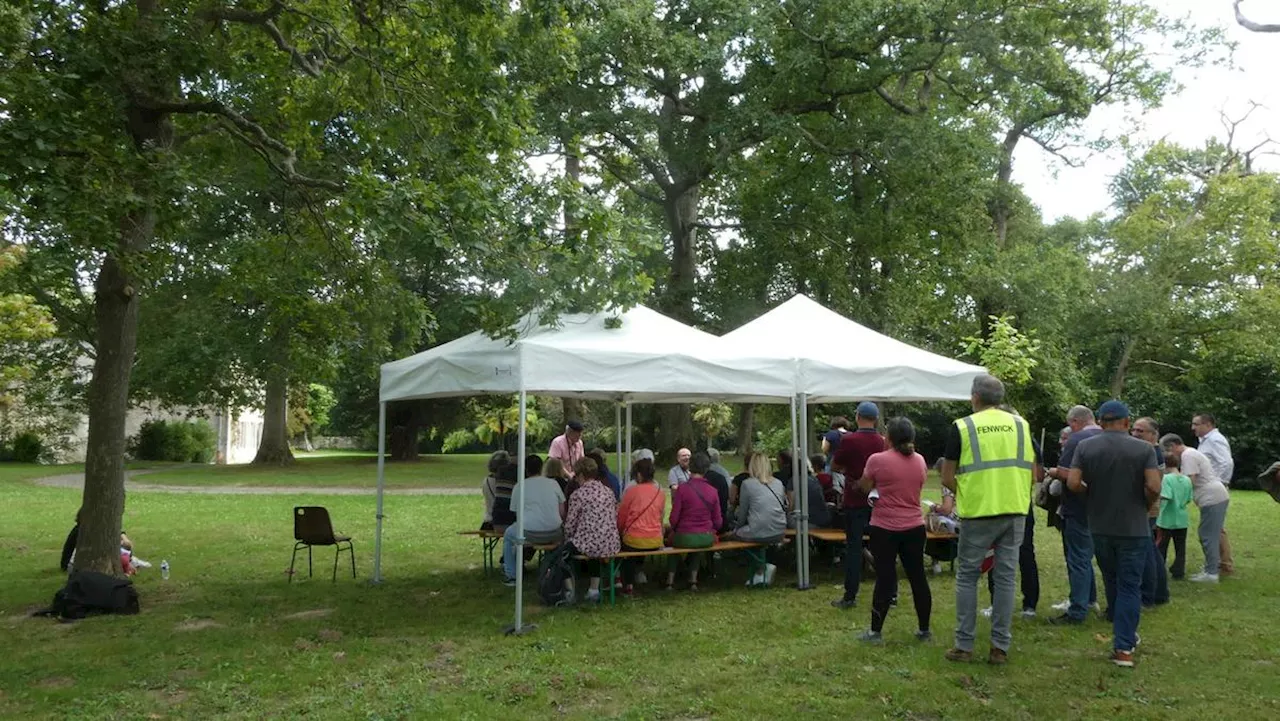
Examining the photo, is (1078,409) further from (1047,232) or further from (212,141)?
(1047,232)

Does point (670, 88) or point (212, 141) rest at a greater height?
point (670, 88)

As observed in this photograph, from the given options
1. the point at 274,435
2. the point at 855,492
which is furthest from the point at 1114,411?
the point at 274,435

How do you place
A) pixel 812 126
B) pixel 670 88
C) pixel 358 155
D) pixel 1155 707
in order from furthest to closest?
pixel 812 126
pixel 670 88
pixel 358 155
pixel 1155 707

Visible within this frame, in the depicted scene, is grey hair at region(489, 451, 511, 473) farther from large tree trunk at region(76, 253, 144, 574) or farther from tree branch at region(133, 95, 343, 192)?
large tree trunk at region(76, 253, 144, 574)

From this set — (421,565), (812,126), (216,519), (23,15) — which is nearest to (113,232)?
(23,15)

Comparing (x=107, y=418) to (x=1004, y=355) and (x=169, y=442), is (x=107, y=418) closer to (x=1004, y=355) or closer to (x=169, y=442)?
(x=1004, y=355)

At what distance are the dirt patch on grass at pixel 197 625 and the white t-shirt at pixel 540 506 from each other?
8.44ft

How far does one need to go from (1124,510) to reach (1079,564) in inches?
55.7

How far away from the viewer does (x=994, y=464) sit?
→ 6012mm

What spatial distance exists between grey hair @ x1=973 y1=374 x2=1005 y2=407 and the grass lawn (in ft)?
5.44

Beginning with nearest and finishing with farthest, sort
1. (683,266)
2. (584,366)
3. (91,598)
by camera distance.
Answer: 1. (584,366)
2. (91,598)
3. (683,266)

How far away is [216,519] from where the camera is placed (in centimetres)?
1631

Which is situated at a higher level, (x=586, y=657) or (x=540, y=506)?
(x=540, y=506)

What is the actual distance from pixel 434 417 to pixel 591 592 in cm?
3346
